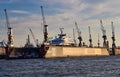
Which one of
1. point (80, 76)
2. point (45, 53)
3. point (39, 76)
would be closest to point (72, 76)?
point (80, 76)

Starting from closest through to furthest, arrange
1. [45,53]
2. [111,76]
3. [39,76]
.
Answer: [111,76]
[39,76]
[45,53]

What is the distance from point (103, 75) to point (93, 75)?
65.9 inches

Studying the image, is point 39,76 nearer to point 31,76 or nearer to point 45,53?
point 31,76

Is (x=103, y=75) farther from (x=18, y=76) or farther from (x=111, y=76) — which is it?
(x=18, y=76)

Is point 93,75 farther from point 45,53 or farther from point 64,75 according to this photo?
point 45,53

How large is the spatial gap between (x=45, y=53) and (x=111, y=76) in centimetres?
13297

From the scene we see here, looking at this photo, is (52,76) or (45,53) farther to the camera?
(45,53)

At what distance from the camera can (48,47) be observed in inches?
7800

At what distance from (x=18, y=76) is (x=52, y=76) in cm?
610

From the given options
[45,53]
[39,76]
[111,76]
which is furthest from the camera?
[45,53]

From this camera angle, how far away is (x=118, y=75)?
6494 cm

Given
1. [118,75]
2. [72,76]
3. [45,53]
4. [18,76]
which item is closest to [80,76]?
[72,76]

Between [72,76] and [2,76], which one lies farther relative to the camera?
[2,76]

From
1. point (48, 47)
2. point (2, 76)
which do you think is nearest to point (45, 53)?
point (48, 47)
